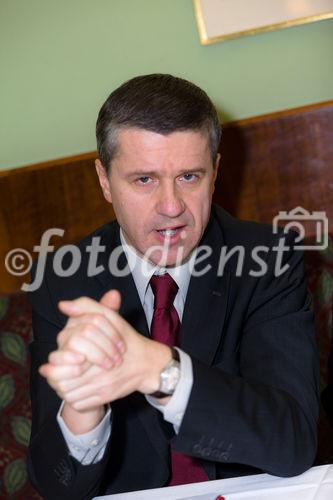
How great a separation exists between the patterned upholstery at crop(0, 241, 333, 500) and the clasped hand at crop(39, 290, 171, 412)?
1194mm

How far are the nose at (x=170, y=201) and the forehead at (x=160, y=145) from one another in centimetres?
8

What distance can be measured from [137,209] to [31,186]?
1.08 m

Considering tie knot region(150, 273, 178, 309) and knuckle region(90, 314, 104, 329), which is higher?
knuckle region(90, 314, 104, 329)

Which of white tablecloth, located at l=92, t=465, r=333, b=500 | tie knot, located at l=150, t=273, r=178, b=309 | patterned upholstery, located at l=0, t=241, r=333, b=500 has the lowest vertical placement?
patterned upholstery, located at l=0, t=241, r=333, b=500

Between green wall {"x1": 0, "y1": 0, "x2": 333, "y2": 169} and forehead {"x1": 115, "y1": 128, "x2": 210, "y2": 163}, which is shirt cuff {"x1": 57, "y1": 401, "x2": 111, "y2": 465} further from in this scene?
green wall {"x1": 0, "y1": 0, "x2": 333, "y2": 169}

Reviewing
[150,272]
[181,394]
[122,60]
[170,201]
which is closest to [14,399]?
[150,272]

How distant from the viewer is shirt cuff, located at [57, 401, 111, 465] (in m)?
1.69

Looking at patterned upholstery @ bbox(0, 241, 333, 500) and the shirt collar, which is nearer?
the shirt collar

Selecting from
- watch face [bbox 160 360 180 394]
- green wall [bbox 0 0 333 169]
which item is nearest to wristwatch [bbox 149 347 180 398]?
watch face [bbox 160 360 180 394]

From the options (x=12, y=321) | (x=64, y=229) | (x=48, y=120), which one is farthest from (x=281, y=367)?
(x=48, y=120)

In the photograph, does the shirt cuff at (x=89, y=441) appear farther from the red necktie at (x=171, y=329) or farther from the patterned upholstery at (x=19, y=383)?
the patterned upholstery at (x=19, y=383)

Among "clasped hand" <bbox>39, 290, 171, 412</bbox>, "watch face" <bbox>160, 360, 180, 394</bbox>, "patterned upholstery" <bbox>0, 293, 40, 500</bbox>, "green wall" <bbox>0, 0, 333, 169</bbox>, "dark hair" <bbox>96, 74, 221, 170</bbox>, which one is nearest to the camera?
"clasped hand" <bbox>39, 290, 171, 412</bbox>

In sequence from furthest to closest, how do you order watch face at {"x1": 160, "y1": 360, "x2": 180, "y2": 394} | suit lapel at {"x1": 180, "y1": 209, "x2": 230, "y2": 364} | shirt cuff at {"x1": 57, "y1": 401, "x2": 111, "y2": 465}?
suit lapel at {"x1": 180, "y1": 209, "x2": 230, "y2": 364} → shirt cuff at {"x1": 57, "y1": 401, "x2": 111, "y2": 465} → watch face at {"x1": 160, "y1": 360, "x2": 180, "y2": 394}

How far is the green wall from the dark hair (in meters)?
1.03
